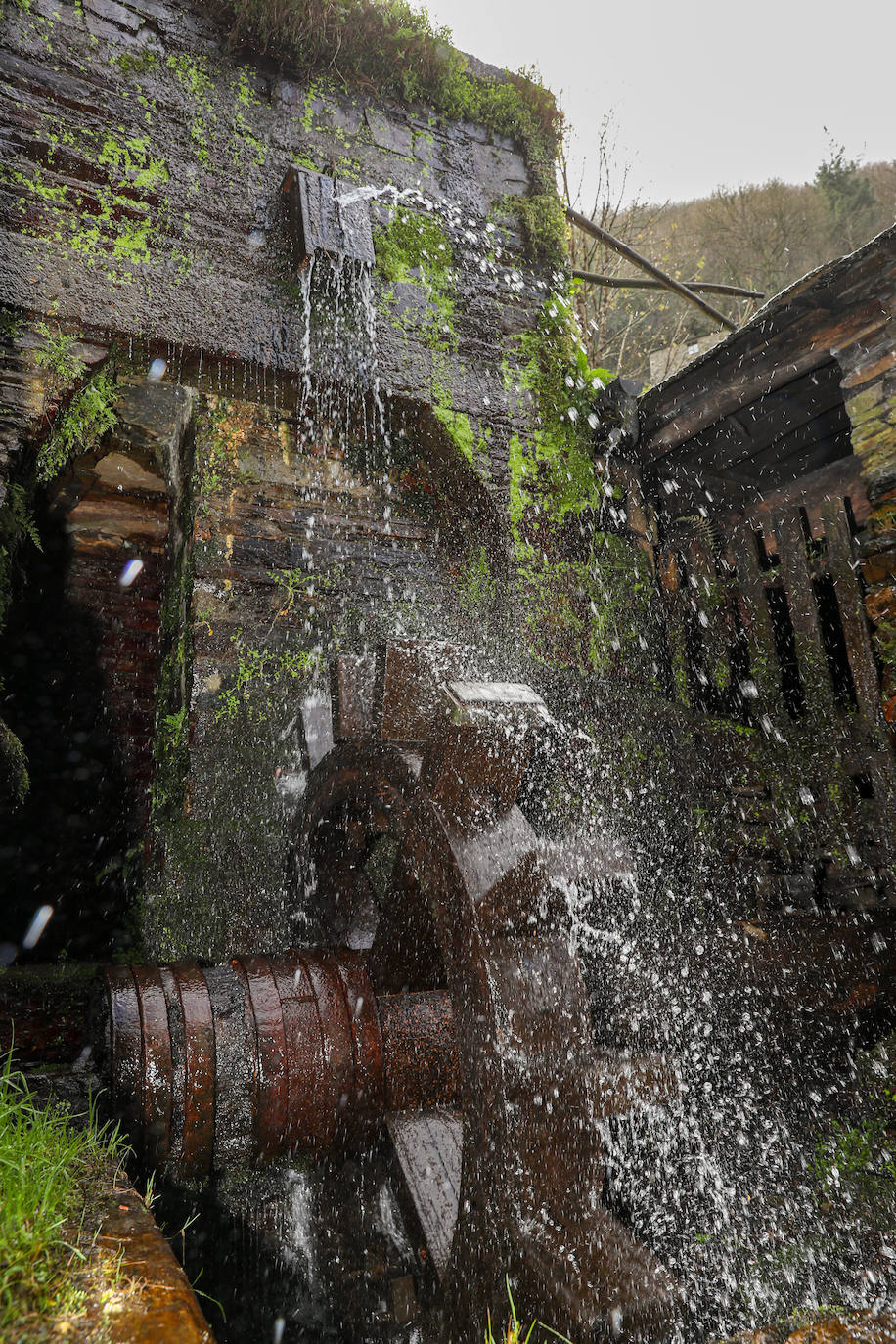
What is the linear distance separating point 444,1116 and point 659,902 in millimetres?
→ 2234

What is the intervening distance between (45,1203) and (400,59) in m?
6.05

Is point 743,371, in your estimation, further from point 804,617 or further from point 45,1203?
point 45,1203

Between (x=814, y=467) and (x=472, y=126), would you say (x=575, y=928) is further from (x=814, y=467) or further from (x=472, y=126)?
(x=472, y=126)

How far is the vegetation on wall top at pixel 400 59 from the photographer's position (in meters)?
4.45

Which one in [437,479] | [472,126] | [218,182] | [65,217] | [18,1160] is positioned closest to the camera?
[18,1160]

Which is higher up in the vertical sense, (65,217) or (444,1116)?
(65,217)

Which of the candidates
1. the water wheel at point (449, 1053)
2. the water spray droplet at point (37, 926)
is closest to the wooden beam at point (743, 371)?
the water wheel at point (449, 1053)

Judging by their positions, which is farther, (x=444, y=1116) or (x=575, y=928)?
(x=444, y=1116)

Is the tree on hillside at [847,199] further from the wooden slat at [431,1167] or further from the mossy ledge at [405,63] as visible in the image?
the wooden slat at [431,1167]

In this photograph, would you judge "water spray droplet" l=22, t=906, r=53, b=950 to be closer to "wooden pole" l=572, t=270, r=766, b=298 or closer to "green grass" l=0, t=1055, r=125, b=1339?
"green grass" l=0, t=1055, r=125, b=1339

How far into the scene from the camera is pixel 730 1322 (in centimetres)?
270

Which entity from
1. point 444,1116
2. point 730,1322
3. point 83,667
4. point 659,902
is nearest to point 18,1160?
point 444,1116

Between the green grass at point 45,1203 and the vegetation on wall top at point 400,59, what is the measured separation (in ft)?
17.3

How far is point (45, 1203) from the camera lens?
1.38m
